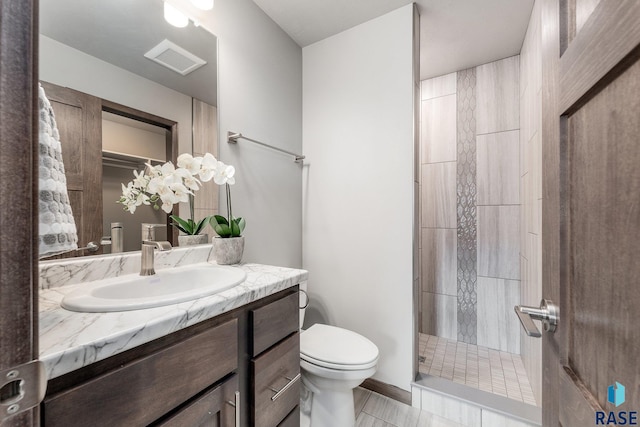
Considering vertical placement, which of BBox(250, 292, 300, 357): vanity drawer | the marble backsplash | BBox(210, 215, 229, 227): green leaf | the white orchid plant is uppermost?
the white orchid plant

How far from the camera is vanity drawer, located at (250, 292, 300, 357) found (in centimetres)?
85

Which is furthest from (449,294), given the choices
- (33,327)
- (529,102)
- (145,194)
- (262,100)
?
(33,327)

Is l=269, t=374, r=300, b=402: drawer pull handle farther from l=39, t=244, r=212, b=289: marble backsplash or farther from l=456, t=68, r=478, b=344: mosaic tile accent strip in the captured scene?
l=456, t=68, r=478, b=344: mosaic tile accent strip

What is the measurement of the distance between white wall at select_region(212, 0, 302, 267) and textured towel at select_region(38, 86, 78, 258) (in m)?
0.80

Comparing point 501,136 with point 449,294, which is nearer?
point 501,136

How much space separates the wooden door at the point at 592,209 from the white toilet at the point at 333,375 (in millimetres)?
744

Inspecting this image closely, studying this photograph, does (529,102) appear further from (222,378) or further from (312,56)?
(222,378)

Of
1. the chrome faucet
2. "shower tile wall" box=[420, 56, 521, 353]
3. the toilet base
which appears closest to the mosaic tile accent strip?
"shower tile wall" box=[420, 56, 521, 353]

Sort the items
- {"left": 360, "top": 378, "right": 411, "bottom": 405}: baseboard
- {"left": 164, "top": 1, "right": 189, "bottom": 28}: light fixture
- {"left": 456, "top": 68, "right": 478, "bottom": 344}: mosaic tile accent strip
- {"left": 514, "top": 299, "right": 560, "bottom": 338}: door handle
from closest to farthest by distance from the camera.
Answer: {"left": 514, "top": 299, "right": 560, "bottom": 338}: door handle, {"left": 164, "top": 1, "right": 189, "bottom": 28}: light fixture, {"left": 360, "top": 378, "right": 411, "bottom": 405}: baseboard, {"left": 456, "top": 68, "right": 478, "bottom": 344}: mosaic tile accent strip

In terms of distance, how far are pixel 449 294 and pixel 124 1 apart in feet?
9.12

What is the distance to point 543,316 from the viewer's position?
60 cm

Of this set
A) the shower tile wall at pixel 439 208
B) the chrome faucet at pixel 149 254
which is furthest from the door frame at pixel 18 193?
the shower tile wall at pixel 439 208

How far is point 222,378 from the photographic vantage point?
752mm

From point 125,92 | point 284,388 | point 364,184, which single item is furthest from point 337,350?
point 125,92
